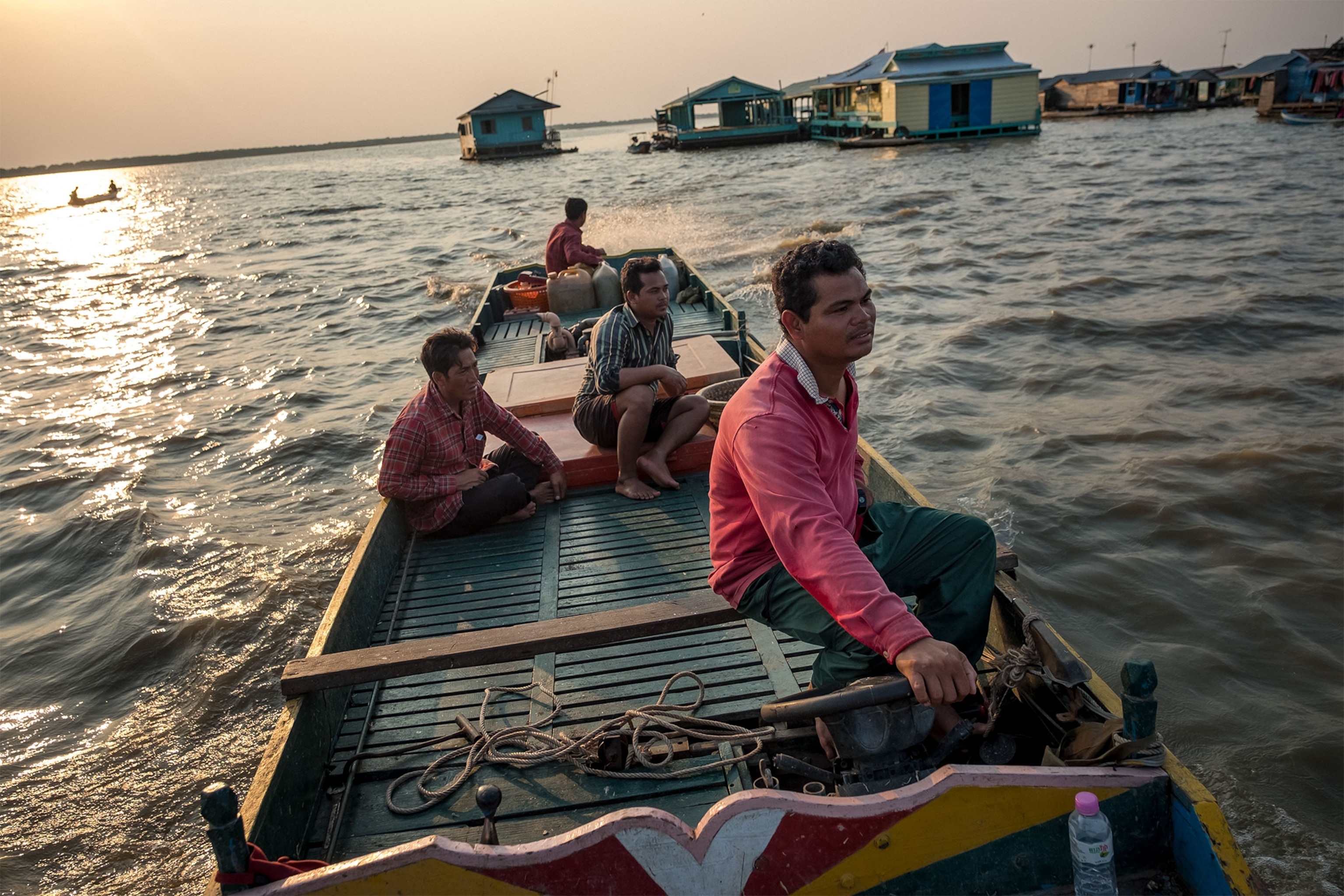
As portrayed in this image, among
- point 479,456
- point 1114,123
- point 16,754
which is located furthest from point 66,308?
point 1114,123

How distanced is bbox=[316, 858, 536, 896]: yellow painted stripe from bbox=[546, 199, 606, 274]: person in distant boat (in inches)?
373

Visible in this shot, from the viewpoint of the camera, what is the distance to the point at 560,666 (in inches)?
151

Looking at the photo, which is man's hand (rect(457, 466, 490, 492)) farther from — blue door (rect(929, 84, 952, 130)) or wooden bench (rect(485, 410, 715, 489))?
blue door (rect(929, 84, 952, 130))

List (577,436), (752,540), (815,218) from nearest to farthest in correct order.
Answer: (752,540) → (577,436) → (815,218)

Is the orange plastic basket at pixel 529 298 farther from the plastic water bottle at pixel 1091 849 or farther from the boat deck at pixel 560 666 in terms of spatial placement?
the plastic water bottle at pixel 1091 849

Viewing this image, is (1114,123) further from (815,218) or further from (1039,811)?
(1039,811)

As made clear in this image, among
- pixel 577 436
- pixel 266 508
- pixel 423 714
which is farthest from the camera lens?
pixel 266 508

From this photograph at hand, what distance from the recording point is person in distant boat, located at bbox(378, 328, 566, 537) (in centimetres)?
464

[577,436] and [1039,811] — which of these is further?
[577,436]

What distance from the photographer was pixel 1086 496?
766 cm

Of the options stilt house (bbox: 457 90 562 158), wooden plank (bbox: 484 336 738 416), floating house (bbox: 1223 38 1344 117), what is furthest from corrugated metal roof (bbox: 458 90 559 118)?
wooden plank (bbox: 484 336 738 416)

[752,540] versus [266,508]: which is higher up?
[752,540]

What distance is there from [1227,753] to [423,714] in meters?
4.19

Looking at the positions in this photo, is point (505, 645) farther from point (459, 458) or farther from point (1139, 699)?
point (459, 458)
